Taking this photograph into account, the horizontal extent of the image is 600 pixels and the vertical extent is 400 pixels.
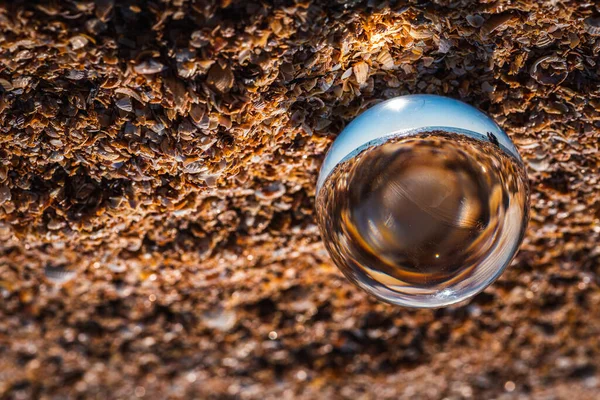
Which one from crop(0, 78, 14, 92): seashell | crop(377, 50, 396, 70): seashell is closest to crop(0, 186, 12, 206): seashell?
crop(0, 78, 14, 92): seashell

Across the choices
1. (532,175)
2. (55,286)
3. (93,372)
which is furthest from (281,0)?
(93,372)

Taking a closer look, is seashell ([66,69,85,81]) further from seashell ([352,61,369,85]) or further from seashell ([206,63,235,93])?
seashell ([352,61,369,85])

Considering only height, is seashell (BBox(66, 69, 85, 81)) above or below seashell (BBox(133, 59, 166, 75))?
below

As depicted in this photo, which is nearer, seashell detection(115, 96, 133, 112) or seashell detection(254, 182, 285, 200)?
seashell detection(115, 96, 133, 112)

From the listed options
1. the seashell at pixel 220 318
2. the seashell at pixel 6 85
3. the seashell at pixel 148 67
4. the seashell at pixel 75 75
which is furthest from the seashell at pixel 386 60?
the seashell at pixel 220 318

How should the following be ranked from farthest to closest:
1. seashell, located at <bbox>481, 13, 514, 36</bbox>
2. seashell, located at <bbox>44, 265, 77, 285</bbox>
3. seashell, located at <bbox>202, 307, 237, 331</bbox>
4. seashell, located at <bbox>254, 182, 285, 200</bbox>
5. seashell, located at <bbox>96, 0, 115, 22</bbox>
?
seashell, located at <bbox>202, 307, 237, 331</bbox> → seashell, located at <bbox>44, 265, 77, 285</bbox> → seashell, located at <bbox>254, 182, 285, 200</bbox> → seashell, located at <bbox>481, 13, 514, 36</bbox> → seashell, located at <bbox>96, 0, 115, 22</bbox>

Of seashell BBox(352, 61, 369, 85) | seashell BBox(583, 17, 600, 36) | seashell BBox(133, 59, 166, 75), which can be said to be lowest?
seashell BBox(352, 61, 369, 85)

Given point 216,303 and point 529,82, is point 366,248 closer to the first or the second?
point 529,82
